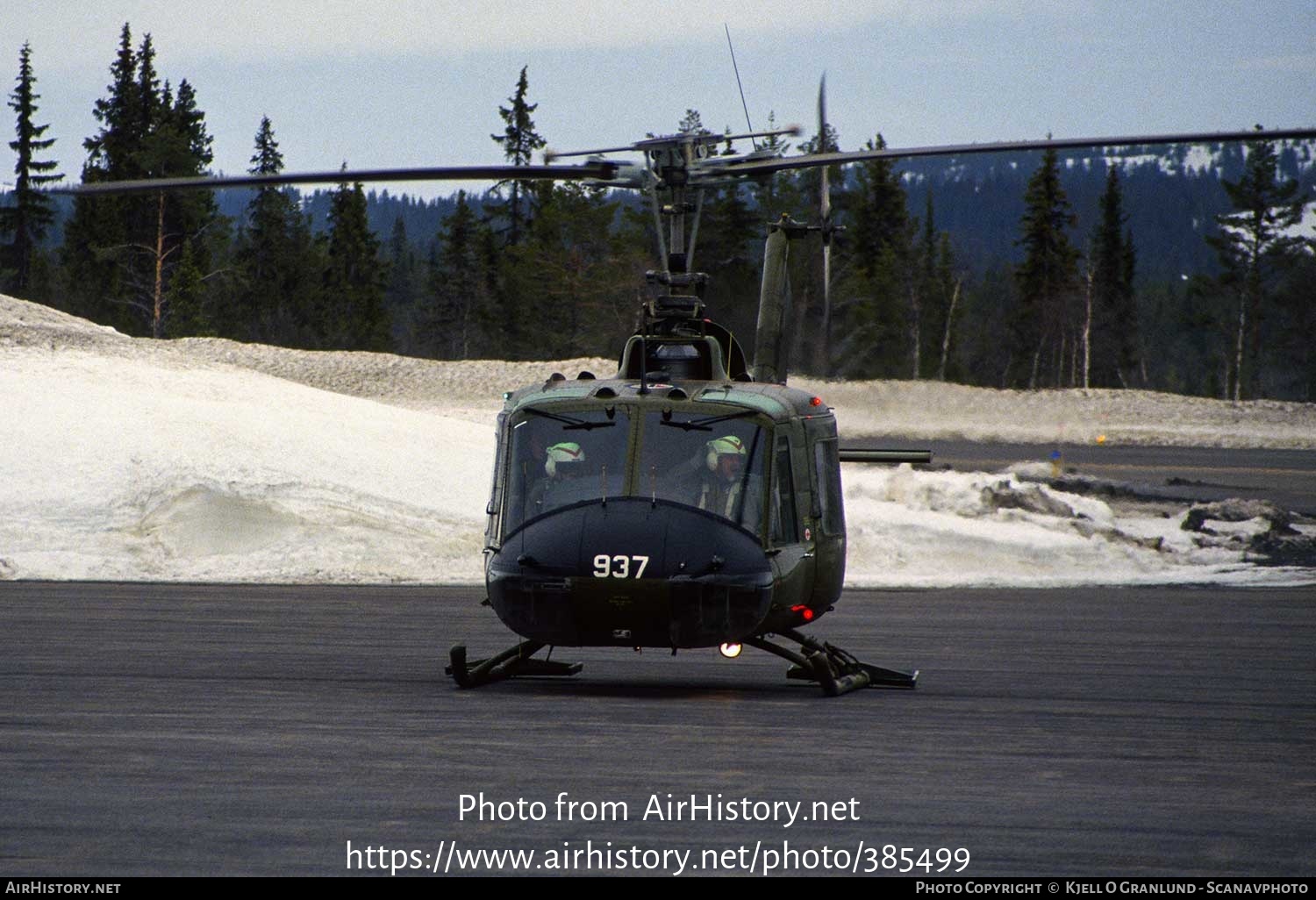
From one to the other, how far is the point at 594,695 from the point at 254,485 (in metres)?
17.3

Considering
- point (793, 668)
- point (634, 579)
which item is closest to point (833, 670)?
point (793, 668)

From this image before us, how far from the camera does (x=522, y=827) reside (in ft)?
27.2

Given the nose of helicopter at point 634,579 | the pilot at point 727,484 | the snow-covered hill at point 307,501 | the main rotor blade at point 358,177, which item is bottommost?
the snow-covered hill at point 307,501

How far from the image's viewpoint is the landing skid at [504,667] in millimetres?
13719

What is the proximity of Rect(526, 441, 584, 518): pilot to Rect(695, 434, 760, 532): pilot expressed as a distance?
0.97 meters

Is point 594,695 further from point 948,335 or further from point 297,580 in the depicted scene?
point 948,335

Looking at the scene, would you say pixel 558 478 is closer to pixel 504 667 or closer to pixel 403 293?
pixel 504 667

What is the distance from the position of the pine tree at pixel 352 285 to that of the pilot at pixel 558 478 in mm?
93021

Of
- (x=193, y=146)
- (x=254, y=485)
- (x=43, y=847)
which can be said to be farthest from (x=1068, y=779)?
(x=193, y=146)

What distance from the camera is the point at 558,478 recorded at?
42.7ft

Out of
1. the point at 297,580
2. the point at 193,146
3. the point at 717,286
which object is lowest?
the point at 297,580

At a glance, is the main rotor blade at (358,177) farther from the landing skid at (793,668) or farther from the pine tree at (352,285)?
the pine tree at (352,285)

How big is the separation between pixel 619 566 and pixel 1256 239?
9939 centimetres

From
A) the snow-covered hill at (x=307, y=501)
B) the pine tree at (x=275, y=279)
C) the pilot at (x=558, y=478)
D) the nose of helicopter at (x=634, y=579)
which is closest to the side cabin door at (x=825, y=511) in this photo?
the nose of helicopter at (x=634, y=579)
